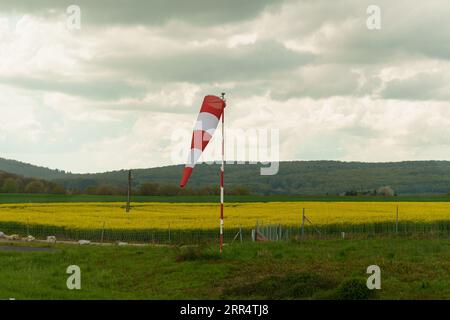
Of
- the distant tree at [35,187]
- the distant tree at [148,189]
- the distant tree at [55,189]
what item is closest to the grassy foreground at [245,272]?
the distant tree at [148,189]

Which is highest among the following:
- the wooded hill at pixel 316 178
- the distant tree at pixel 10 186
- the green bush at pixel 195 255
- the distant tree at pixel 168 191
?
the wooded hill at pixel 316 178

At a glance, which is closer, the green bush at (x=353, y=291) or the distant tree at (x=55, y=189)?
the green bush at (x=353, y=291)

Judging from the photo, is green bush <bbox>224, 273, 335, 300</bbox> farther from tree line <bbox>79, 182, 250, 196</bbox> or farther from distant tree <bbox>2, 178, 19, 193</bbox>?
distant tree <bbox>2, 178, 19, 193</bbox>

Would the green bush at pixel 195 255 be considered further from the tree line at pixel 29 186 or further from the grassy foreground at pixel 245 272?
the tree line at pixel 29 186

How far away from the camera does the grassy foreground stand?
1680 cm

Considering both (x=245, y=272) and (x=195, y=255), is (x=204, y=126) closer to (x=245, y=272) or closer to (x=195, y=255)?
(x=195, y=255)

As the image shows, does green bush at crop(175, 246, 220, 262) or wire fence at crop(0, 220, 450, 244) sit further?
wire fence at crop(0, 220, 450, 244)

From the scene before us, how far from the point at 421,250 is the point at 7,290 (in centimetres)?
1412

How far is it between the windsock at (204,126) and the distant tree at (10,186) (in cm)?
10145

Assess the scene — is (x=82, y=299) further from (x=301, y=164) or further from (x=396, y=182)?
(x=301, y=164)

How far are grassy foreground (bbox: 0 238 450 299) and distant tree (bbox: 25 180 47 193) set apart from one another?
3659 inches

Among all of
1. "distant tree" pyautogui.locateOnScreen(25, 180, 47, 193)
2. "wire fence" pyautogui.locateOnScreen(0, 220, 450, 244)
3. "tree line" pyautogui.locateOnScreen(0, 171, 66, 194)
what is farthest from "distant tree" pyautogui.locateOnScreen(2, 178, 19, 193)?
"wire fence" pyautogui.locateOnScreen(0, 220, 450, 244)

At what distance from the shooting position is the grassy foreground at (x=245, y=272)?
16.8m

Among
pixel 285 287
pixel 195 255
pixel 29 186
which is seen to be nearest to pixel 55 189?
pixel 29 186
